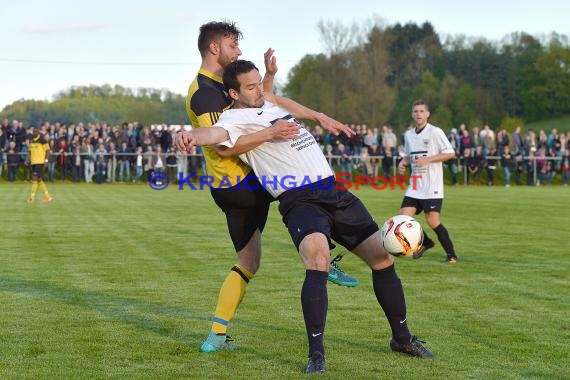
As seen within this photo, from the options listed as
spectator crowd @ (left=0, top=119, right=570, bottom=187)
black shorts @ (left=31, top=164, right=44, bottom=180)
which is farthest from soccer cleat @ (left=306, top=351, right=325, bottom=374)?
spectator crowd @ (left=0, top=119, right=570, bottom=187)

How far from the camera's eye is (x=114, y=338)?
21.1 feet

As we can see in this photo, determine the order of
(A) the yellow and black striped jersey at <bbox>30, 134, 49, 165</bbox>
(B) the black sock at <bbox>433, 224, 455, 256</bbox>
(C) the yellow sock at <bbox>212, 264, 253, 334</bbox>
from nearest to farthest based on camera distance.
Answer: (C) the yellow sock at <bbox>212, 264, 253, 334</bbox> → (B) the black sock at <bbox>433, 224, 455, 256</bbox> → (A) the yellow and black striped jersey at <bbox>30, 134, 49, 165</bbox>

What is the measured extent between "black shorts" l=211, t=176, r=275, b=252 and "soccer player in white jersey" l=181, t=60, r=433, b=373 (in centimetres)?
26

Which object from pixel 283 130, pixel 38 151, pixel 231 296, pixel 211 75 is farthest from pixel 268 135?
pixel 38 151

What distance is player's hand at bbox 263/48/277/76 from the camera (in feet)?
22.5

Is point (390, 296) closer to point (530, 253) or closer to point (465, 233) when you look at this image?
point (530, 253)

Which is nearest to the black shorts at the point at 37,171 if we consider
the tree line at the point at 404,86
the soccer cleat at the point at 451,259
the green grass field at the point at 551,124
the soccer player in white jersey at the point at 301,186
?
the soccer cleat at the point at 451,259

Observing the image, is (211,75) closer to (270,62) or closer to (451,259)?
(270,62)

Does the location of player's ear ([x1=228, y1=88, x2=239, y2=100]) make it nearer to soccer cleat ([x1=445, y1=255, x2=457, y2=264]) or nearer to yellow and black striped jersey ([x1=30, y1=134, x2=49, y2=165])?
soccer cleat ([x1=445, y1=255, x2=457, y2=264])

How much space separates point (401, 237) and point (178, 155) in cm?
3132

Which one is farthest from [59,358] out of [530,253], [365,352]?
[530,253]

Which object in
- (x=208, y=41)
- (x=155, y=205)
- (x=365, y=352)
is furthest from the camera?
(x=155, y=205)

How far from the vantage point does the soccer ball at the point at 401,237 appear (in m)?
5.93

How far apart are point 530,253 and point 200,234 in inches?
225
